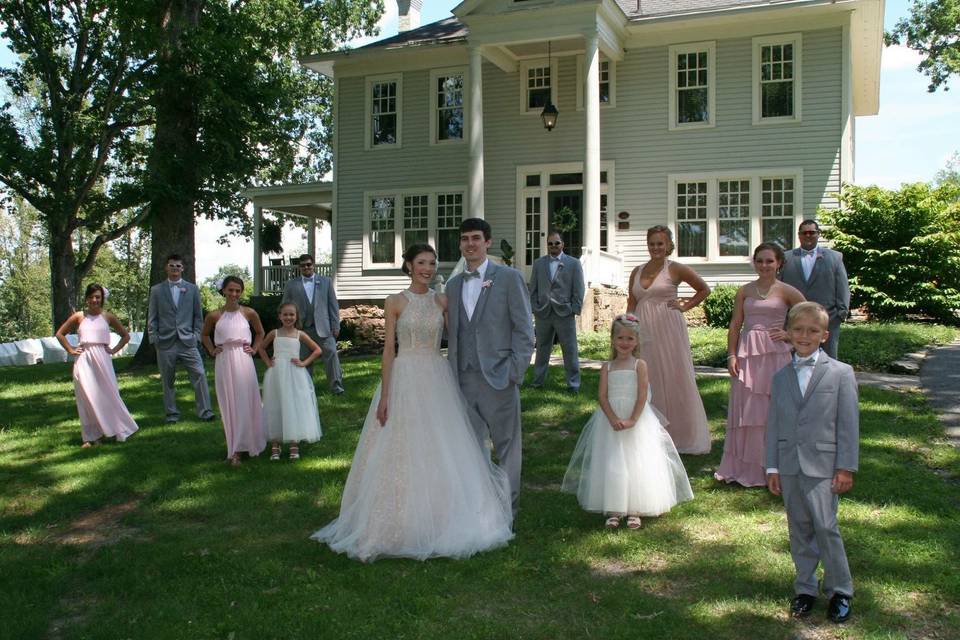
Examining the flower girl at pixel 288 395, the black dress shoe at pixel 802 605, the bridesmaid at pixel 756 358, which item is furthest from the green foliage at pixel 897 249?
the black dress shoe at pixel 802 605

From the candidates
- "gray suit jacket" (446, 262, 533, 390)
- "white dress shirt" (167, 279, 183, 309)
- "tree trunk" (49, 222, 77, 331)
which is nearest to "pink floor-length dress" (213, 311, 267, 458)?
"white dress shirt" (167, 279, 183, 309)

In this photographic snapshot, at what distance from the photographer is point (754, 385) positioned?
23.2 ft

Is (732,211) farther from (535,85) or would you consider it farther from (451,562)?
(451,562)

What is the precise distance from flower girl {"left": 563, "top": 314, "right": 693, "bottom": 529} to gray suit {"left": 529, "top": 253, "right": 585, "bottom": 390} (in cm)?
462

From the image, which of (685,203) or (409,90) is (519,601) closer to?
(685,203)

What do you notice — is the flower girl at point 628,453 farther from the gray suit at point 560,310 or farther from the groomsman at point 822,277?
the gray suit at point 560,310

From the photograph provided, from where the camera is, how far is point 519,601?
5008 millimetres

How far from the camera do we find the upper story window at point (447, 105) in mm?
23125

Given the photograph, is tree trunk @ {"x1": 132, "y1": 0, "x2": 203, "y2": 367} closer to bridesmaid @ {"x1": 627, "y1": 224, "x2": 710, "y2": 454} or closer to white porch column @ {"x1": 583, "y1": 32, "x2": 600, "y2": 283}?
white porch column @ {"x1": 583, "y1": 32, "x2": 600, "y2": 283}

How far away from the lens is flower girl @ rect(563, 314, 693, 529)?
6242mm

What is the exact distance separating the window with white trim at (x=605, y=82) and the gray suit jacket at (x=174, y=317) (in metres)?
13.1

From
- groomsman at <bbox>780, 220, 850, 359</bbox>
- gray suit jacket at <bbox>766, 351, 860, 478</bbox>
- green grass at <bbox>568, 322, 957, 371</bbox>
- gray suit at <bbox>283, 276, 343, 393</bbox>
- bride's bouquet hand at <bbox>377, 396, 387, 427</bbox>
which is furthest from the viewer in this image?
green grass at <bbox>568, 322, 957, 371</bbox>

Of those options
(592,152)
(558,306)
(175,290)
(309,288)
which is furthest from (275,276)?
(558,306)

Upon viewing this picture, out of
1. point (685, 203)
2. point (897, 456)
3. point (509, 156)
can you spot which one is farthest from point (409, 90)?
point (897, 456)
